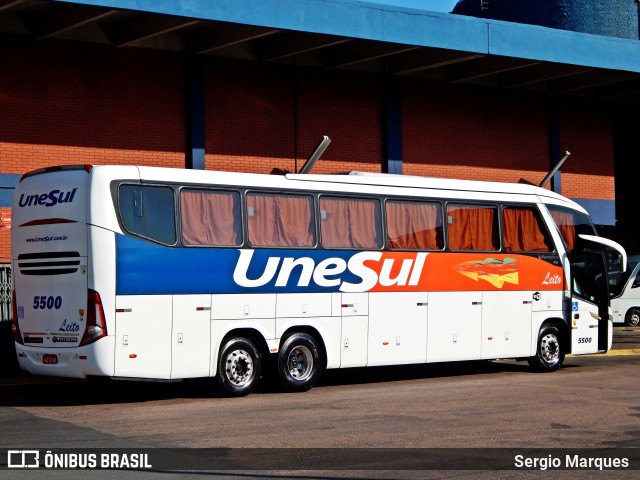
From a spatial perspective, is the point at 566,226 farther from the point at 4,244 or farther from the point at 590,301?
the point at 4,244

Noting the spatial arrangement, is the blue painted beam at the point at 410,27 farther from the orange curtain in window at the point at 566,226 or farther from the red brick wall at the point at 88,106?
the orange curtain in window at the point at 566,226

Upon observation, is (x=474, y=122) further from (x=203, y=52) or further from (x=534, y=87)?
(x=203, y=52)

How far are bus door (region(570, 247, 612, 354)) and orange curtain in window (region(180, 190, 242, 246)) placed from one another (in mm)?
7677

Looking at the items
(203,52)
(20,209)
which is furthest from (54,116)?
(20,209)

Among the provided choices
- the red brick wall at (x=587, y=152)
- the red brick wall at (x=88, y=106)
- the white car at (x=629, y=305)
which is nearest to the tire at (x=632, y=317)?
the white car at (x=629, y=305)

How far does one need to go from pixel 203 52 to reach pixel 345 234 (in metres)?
7.20

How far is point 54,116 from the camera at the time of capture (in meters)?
21.8

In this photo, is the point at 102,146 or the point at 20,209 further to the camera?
the point at 102,146

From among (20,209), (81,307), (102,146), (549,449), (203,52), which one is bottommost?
(549,449)

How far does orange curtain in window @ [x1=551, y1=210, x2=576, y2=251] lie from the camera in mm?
21438

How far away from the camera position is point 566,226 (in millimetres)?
21641

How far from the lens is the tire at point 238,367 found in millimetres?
16656

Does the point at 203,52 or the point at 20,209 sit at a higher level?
the point at 203,52

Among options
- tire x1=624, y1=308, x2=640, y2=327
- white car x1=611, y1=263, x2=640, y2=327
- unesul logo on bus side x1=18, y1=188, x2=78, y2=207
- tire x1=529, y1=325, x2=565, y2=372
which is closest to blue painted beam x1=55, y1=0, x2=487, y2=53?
unesul logo on bus side x1=18, y1=188, x2=78, y2=207
